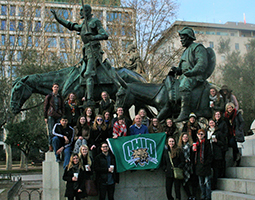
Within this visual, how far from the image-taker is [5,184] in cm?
1834

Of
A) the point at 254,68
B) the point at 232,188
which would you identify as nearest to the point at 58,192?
the point at 232,188

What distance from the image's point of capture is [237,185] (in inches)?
299

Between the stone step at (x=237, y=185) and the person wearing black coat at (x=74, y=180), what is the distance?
10.8 feet

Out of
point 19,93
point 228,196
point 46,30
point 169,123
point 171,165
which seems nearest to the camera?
point 228,196

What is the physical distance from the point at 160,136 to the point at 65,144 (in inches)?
94.9

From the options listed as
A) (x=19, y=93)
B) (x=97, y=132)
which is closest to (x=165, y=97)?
(x=97, y=132)

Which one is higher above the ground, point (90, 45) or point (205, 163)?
point (90, 45)

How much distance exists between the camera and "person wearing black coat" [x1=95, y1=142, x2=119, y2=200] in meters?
7.76

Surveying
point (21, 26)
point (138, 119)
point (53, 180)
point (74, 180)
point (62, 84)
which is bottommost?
point (53, 180)

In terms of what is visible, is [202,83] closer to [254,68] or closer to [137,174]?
[137,174]

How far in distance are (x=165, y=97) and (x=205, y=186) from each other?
3018mm

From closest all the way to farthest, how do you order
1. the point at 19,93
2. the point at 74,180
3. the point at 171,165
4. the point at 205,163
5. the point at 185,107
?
the point at 74,180 < the point at 205,163 < the point at 171,165 < the point at 185,107 < the point at 19,93

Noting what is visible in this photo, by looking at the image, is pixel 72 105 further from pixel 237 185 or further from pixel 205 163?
pixel 237 185

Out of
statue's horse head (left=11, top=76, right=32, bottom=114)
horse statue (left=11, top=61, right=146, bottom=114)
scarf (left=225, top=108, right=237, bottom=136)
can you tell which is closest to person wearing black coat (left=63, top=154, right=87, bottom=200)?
scarf (left=225, top=108, right=237, bottom=136)
